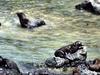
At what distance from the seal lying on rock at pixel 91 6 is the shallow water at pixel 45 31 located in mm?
442

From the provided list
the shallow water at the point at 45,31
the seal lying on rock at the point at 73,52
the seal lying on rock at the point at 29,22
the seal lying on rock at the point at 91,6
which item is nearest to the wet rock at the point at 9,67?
the shallow water at the point at 45,31

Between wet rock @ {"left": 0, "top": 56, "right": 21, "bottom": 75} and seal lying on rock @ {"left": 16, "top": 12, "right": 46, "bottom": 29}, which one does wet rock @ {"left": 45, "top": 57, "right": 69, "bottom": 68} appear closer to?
wet rock @ {"left": 0, "top": 56, "right": 21, "bottom": 75}

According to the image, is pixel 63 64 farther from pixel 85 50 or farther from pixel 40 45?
pixel 40 45

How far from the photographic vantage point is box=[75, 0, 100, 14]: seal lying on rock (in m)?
26.2

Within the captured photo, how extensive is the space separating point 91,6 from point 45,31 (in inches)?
221

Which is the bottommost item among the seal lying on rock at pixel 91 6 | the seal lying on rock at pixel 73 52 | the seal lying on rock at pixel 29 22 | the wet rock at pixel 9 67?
the seal lying on rock at pixel 91 6

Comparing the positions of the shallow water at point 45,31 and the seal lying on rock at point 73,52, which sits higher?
the seal lying on rock at point 73,52

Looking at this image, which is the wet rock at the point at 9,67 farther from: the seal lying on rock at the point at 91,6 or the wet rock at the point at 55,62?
the seal lying on rock at the point at 91,6

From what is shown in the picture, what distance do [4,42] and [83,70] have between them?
5.44 metres

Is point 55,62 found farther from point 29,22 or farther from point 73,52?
point 29,22

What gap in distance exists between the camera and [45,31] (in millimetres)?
22219

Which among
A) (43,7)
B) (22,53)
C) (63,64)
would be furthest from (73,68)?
(43,7)

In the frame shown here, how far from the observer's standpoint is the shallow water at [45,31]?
18.7 meters

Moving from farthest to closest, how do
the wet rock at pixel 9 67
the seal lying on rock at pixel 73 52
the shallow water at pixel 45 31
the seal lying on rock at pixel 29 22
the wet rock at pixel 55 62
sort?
the seal lying on rock at pixel 29 22 < the shallow water at pixel 45 31 < the seal lying on rock at pixel 73 52 < the wet rock at pixel 55 62 < the wet rock at pixel 9 67
